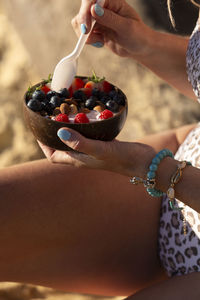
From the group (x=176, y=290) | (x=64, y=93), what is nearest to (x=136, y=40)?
(x=64, y=93)

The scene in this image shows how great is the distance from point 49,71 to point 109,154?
1.70 metres

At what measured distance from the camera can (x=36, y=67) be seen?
2.58m

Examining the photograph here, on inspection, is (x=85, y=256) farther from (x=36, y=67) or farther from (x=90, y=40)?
(x=36, y=67)

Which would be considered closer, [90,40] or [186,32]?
[90,40]

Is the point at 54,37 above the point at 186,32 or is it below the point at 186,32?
above

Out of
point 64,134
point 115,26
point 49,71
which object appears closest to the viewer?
Answer: point 64,134

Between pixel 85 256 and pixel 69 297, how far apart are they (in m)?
0.57

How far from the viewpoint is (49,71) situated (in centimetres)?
256

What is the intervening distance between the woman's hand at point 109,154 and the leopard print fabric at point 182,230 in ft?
0.64

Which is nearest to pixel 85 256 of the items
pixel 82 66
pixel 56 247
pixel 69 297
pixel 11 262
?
pixel 56 247

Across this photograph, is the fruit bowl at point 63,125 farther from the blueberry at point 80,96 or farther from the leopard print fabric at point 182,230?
the leopard print fabric at point 182,230

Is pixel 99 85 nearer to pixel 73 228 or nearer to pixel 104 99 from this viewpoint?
pixel 104 99

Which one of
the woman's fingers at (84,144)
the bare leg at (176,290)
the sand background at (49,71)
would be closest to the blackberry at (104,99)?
the woman's fingers at (84,144)

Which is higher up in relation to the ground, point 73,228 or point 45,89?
point 45,89
